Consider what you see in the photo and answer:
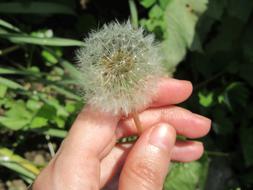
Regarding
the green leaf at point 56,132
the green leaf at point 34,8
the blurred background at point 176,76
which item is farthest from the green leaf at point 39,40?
the green leaf at point 56,132

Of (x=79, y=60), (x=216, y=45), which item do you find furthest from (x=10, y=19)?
(x=79, y=60)

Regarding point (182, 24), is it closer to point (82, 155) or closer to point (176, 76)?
point (176, 76)

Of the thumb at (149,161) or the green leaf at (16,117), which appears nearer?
the thumb at (149,161)

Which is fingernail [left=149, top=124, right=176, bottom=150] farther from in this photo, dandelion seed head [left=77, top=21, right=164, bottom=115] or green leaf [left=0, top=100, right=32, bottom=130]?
green leaf [left=0, top=100, right=32, bottom=130]

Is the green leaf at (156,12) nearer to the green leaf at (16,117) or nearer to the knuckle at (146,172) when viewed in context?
the green leaf at (16,117)

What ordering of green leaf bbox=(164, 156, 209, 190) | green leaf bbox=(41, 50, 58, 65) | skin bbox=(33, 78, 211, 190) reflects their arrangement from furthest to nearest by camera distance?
green leaf bbox=(41, 50, 58, 65) < green leaf bbox=(164, 156, 209, 190) < skin bbox=(33, 78, 211, 190)

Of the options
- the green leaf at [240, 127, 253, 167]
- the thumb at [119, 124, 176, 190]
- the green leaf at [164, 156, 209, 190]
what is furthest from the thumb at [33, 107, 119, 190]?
the green leaf at [240, 127, 253, 167]
